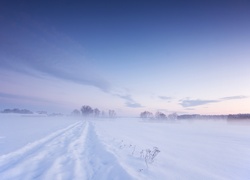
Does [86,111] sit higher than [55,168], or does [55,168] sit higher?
[86,111]

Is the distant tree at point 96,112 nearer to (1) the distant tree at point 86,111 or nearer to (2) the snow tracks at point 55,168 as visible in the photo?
(1) the distant tree at point 86,111

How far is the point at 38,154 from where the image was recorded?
10.0 metres

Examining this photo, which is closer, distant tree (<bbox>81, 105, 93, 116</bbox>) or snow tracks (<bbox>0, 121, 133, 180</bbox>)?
snow tracks (<bbox>0, 121, 133, 180</bbox>)

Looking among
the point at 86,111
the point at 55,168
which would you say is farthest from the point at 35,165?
the point at 86,111

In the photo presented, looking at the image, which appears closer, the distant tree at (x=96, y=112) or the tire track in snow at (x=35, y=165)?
the tire track in snow at (x=35, y=165)

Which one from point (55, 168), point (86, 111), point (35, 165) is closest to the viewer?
point (55, 168)

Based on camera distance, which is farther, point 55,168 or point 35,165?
point 35,165

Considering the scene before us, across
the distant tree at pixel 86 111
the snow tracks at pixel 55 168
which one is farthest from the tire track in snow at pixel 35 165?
the distant tree at pixel 86 111

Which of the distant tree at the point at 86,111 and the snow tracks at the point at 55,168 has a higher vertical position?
the distant tree at the point at 86,111

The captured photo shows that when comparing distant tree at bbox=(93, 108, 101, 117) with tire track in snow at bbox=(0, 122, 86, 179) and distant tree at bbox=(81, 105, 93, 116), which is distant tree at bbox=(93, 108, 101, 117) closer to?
distant tree at bbox=(81, 105, 93, 116)

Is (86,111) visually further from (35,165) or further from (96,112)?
(35,165)

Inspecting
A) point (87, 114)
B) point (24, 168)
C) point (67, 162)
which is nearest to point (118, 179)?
point (67, 162)

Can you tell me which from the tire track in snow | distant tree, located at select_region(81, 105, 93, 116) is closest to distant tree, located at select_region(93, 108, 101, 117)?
distant tree, located at select_region(81, 105, 93, 116)

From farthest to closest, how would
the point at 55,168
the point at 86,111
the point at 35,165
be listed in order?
the point at 86,111
the point at 35,165
the point at 55,168
